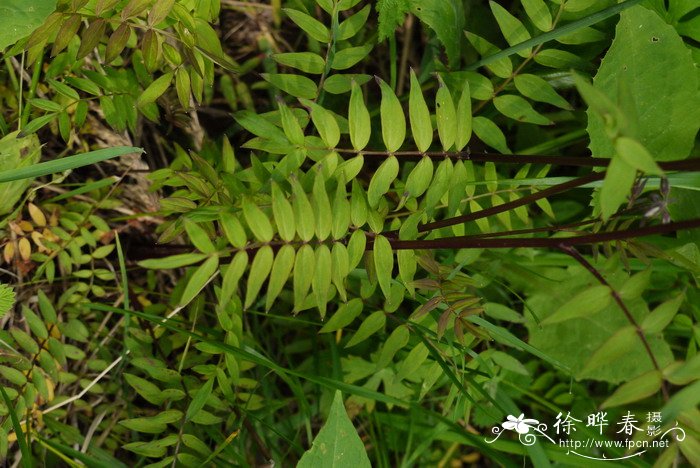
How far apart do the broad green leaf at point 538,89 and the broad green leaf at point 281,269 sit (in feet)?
2.45

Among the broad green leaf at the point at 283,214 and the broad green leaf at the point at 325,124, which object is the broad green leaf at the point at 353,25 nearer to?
the broad green leaf at the point at 325,124

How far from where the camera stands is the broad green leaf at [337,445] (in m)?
1.26

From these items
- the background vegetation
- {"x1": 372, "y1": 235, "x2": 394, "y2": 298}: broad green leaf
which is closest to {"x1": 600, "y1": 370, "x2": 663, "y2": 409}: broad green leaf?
the background vegetation

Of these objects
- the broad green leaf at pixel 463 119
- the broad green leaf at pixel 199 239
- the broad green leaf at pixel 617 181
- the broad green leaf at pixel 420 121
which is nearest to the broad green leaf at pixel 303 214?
the broad green leaf at pixel 199 239

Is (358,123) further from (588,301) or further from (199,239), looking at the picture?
(588,301)

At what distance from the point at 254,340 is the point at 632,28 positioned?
1283 mm

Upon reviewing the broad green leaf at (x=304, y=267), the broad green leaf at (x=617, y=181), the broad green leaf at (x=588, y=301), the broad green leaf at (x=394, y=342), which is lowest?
the broad green leaf at (x=394, y=342)

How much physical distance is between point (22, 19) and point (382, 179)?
2.70 ft

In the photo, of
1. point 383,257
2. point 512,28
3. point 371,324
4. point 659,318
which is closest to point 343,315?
point 371,324

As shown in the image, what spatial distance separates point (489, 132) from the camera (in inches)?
61.3

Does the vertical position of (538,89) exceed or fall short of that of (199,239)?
it exceeds it

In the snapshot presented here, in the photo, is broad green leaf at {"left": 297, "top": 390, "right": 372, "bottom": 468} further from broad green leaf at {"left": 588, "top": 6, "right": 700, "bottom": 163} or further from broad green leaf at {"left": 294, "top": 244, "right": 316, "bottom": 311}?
→ broad green leaf at {"left": 588, "top": 6, "right": 700, "bottom": 163}

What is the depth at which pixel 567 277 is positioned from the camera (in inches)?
77.0

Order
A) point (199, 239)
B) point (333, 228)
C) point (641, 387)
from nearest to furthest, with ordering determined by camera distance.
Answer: point (641, 387) → point (199, 239) → point (333, 228)
